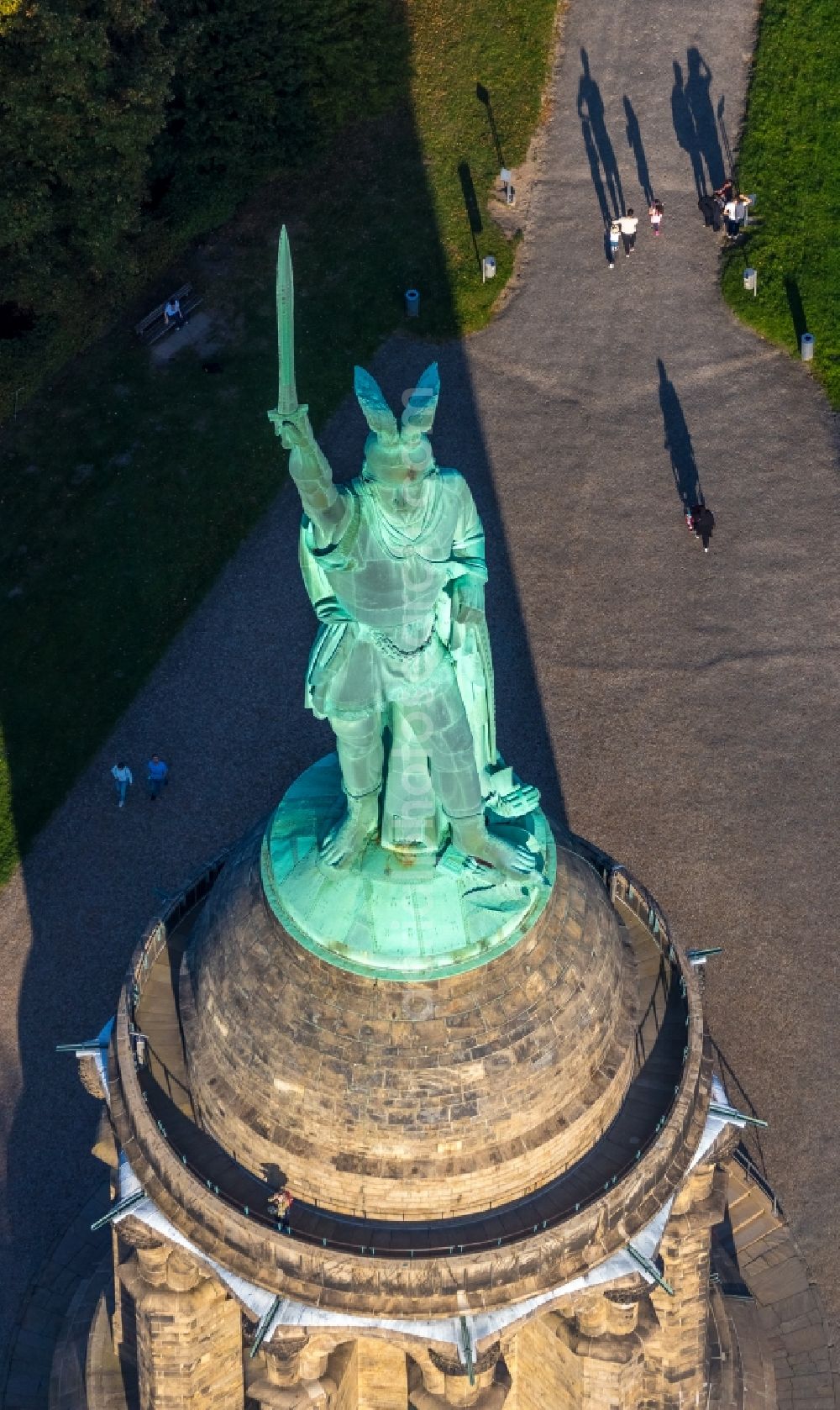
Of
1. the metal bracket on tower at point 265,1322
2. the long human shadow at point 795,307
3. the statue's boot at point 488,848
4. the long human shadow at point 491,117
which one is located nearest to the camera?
the statue's boot at point 488,848

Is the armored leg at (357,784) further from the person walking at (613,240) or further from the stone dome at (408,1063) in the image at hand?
the person walking at (613,240)

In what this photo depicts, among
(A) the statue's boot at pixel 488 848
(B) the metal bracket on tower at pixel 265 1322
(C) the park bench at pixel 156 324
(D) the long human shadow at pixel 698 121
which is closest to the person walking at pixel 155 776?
(C) the park bench at pixel 156 324

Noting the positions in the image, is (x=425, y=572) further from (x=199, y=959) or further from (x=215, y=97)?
(x=215, y=97)

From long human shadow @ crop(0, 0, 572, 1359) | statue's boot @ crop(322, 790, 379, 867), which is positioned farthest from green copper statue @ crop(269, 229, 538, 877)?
long human shadow @ crop(0, 0, 572, 1359)

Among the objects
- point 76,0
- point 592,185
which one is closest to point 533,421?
point 592,185

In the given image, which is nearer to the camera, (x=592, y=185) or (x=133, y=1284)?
(x=133, y=1284)

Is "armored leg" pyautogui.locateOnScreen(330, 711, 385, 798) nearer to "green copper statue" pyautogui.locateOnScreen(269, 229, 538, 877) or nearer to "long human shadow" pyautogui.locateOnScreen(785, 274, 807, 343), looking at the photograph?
"green copper statue" pyautogui.locateOnScreen(269, 229, 538, 877)

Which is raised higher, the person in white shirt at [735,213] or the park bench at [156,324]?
the park bench at [156,324]
